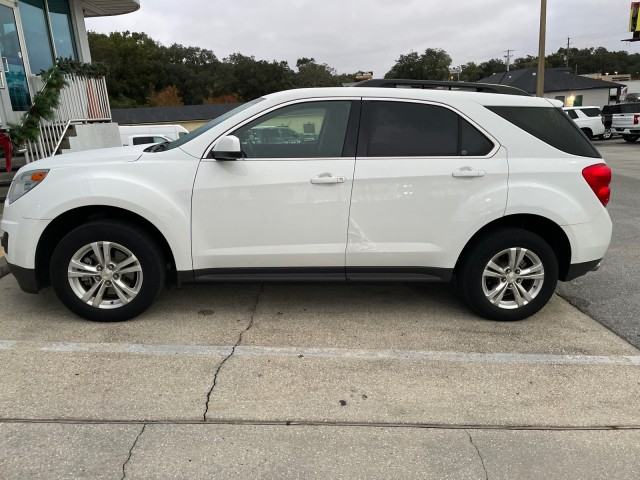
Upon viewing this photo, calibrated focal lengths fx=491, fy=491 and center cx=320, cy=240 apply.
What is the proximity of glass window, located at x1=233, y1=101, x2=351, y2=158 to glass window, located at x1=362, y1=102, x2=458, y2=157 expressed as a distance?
0.22 meters

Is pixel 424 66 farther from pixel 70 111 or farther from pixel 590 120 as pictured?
pixel 70 111

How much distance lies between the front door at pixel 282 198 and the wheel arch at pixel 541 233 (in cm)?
105

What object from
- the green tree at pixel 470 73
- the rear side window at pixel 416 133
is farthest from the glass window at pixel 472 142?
the green tree at pixel 470 73

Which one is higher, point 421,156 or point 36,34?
point 36,34

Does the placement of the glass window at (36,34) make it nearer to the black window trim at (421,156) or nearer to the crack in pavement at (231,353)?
the crack in pavement at (231,353)

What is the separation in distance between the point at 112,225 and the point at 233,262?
94 centimetres

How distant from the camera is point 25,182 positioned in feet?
12.3

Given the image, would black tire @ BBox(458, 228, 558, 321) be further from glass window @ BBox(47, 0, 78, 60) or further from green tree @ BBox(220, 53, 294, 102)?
green tree @ BBox(220, 53, 294, 102)

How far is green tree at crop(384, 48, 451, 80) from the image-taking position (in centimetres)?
7012

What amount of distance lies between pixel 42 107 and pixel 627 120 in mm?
24606

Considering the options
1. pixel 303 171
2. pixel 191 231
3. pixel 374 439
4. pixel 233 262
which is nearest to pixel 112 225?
pixel 191 231

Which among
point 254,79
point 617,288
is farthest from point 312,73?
point 617,288

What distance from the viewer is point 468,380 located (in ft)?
10.4

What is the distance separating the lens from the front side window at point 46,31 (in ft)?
33.1
